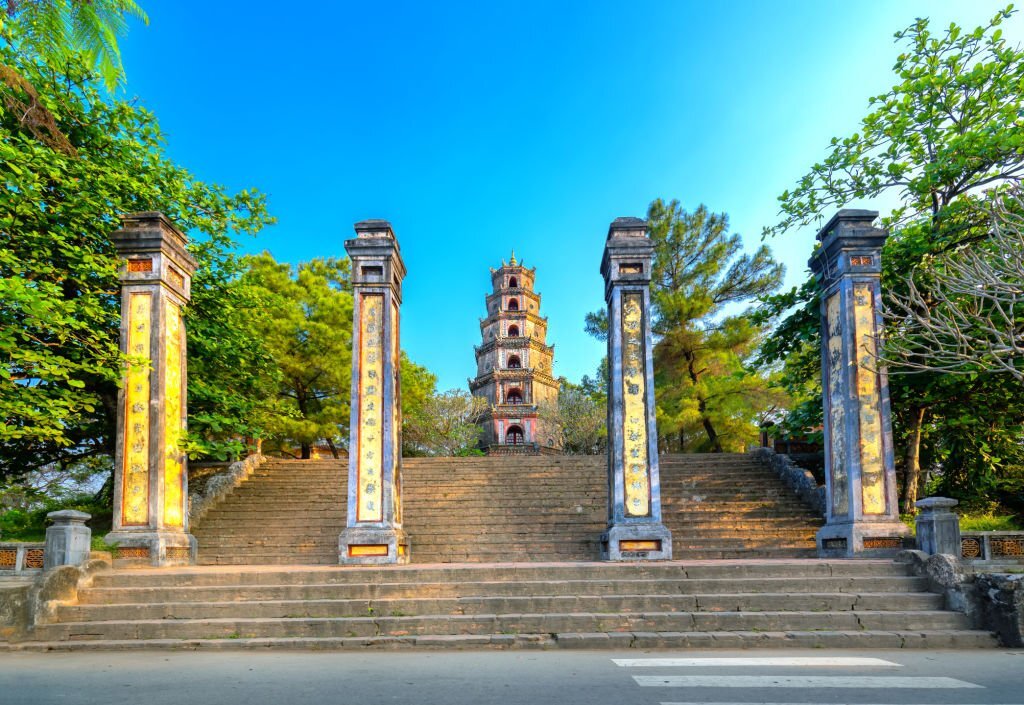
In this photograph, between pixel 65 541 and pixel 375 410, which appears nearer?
pixel 65 541

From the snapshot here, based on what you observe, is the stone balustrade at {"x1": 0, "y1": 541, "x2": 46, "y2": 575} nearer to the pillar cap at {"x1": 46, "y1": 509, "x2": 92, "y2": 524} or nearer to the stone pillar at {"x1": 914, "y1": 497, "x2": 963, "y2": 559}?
the pillar cap at {"x1": 46, "y1": 509, "x2": 92, "y2": 524}

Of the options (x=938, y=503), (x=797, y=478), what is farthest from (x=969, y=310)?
(x=797, y=478)

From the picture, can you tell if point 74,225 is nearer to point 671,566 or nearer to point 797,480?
point 671,566

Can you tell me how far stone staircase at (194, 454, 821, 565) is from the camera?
33.6ft

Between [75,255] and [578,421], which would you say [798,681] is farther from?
[578,421]

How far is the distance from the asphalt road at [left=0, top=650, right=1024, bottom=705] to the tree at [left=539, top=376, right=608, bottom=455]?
25277 millimetres

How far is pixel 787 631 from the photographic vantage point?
6.17m

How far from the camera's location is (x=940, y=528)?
305 inches

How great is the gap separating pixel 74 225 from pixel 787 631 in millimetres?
9951

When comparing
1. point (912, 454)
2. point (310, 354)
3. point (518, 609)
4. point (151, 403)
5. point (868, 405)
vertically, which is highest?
point (310, 354)

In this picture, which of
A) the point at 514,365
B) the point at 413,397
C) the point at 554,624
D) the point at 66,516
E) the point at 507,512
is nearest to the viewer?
the point at 554,624

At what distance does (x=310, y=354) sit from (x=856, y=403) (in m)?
14.4

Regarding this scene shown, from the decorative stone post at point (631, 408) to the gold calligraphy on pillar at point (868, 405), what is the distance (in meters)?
2.71

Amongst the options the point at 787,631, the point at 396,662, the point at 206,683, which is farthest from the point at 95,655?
the point at 787,631
